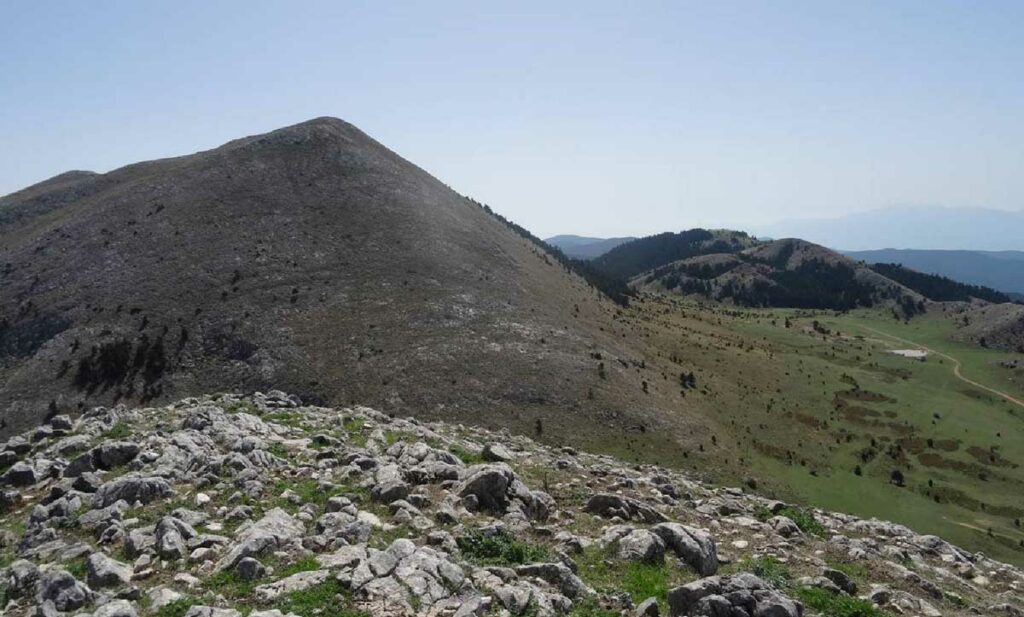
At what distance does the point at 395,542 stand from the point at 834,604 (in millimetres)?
11786

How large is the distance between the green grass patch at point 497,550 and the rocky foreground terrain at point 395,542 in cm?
5

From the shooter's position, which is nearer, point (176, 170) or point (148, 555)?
point (148, 555)

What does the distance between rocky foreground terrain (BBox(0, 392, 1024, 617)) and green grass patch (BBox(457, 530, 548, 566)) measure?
0.18 feet

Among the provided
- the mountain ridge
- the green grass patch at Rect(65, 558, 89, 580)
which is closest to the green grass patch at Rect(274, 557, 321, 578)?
the green grass patch at Rect(65, 558, 89, 580)

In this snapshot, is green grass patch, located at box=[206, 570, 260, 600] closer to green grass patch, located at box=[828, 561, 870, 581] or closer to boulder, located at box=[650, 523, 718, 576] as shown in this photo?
boulder, located at box=[650, 523, 718, 576]

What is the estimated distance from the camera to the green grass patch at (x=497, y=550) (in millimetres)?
15793

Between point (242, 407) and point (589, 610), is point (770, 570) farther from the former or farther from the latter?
point (242, 407)

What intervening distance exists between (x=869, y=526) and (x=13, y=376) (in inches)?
2892

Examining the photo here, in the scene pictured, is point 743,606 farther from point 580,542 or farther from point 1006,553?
point 1006,553

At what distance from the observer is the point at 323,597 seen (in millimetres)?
13391

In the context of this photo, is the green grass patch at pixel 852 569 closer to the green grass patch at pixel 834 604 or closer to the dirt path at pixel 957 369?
the green grass patch at pixel 834 604

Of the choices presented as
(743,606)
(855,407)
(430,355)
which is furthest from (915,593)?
(855,407)

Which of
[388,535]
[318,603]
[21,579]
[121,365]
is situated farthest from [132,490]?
[121,365]

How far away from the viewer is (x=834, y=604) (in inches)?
604
